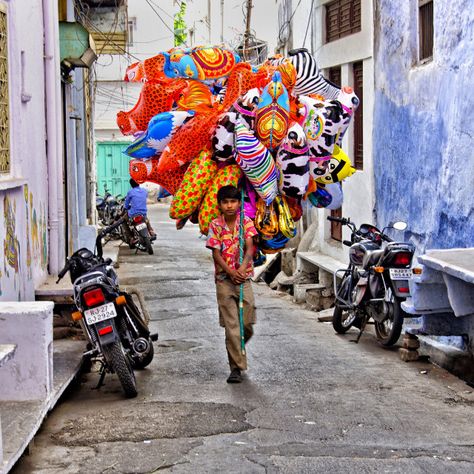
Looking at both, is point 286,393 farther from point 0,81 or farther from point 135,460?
point 0,81

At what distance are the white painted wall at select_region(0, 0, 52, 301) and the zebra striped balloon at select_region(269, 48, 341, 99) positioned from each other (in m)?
2.28

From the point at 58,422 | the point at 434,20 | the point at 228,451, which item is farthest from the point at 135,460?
the point at 434,20

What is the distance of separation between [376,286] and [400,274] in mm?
444

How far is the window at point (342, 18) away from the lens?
47.2 ft

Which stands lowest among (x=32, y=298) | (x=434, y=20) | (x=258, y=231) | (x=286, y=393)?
(x=286, y=393)

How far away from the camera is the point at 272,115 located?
8070mm

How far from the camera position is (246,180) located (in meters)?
8.39

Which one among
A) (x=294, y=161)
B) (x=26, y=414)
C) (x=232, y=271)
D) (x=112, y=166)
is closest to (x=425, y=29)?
(x=294, y=161)

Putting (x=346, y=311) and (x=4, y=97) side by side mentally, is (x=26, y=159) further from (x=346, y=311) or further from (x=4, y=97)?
(x=346, y=311)

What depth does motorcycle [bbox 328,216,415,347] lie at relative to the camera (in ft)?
32.3

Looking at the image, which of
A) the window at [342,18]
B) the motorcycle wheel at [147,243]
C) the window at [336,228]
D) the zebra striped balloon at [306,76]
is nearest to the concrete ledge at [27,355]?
the zebra striped balloon at [306,76]

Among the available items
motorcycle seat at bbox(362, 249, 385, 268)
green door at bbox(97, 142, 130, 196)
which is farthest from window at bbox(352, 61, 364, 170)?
green door at bbox(97, 142, 130, 196)

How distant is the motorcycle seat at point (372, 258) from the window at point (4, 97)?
13.4 ft

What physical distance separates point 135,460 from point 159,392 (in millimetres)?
1944
